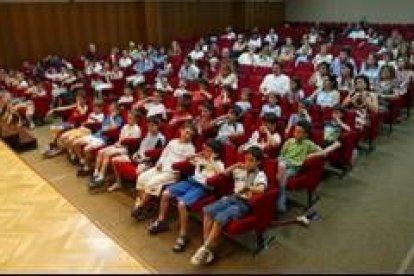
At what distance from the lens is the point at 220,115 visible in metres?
5.59

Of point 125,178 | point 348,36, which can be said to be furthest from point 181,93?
point 348,36

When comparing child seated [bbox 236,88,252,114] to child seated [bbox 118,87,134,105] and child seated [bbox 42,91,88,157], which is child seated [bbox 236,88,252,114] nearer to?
child seated [bbox 118,87,134,105]

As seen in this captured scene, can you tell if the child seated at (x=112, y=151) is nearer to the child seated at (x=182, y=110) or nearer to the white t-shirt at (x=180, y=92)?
the child seated at (x=182, y=110)

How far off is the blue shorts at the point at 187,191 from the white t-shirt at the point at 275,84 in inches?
123

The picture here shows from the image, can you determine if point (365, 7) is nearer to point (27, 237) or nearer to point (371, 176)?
point (371, 176)

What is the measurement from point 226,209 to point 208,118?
2.02m

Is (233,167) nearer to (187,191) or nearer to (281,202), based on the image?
(187,191)

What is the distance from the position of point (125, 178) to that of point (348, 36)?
881cm

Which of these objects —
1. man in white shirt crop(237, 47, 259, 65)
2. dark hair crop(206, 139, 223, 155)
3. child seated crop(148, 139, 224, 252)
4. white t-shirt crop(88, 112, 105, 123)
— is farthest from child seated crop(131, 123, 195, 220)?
man in white shirt crop(237, 47, 259, 65)

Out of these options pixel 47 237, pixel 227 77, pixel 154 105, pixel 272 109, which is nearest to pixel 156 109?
pixel 154 105

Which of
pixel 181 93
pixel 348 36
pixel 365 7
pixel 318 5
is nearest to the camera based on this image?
Result: pixel 181 93

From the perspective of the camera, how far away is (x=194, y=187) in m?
3.83

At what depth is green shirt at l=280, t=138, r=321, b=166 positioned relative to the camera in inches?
162

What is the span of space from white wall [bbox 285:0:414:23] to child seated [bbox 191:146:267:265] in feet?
37.8
